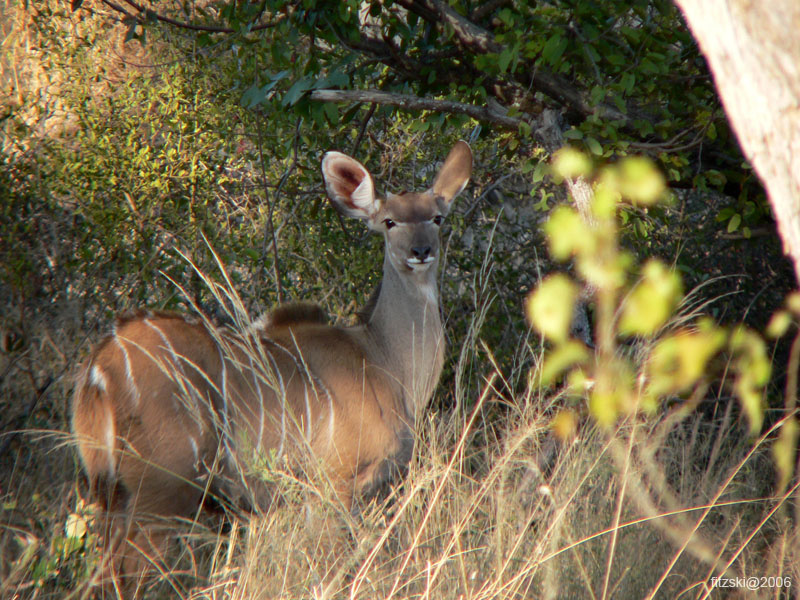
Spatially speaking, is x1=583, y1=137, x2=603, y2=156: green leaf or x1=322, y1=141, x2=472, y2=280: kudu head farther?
x1=322, y1=141, x2=472, y2=280: kudu head

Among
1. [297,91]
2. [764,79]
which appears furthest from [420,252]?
[764,79]

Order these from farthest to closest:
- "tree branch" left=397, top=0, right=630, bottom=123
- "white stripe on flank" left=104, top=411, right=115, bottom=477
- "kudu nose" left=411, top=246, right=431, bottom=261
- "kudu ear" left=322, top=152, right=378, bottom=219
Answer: "kudu ear" left=322, top=152, right=378, bottom=219, "kudu nose" left=411, top=246, right=431, bottom=261, "tree branch" left=397, top=0, right=630, bottom=123, "white stripe on flank" left=104, top=411, right=115, bottom=477

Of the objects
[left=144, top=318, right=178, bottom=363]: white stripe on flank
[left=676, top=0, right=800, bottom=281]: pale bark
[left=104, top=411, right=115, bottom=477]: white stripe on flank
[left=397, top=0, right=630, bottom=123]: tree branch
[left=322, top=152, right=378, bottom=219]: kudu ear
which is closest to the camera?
[left=676, top=0, right=800, bottom=281]: pale bark

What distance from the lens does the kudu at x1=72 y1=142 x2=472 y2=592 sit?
301cm

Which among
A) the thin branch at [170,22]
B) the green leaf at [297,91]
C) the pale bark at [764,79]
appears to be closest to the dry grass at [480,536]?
the pale bark at [764,79]

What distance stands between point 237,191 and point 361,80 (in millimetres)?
1362

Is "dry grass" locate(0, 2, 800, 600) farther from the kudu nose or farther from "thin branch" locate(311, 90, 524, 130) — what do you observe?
"thin branch" locate(311, 90, 524, 130)

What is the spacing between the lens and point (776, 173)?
133 cm

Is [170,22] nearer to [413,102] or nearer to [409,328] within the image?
[413,102]

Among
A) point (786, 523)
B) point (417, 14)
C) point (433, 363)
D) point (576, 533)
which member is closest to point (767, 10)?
point (576, 533)

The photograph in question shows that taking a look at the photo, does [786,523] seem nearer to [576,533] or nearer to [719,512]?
[719,512]

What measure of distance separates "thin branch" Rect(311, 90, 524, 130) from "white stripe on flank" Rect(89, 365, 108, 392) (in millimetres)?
1439

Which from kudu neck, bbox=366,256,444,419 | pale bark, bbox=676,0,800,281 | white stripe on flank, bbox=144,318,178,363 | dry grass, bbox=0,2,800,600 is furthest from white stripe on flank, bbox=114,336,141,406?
pale bark, bbox=676,0,800,281

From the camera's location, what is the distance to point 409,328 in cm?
386
